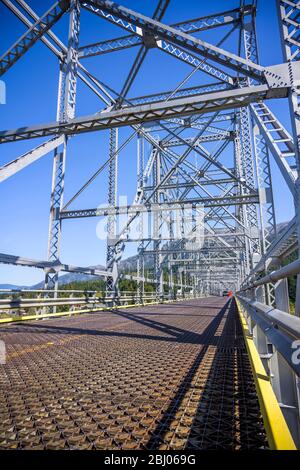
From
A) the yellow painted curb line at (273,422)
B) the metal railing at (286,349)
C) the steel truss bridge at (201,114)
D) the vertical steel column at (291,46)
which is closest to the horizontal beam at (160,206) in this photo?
the steel truss bridge at (201,114)

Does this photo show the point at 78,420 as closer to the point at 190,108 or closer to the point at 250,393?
the point at 250,393

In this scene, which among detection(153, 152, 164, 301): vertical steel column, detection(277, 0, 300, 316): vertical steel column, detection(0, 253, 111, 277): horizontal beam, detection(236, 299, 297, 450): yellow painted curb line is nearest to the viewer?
detection(236, 299, 297, 450): yellow painted curb line

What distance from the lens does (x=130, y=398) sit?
2119mm

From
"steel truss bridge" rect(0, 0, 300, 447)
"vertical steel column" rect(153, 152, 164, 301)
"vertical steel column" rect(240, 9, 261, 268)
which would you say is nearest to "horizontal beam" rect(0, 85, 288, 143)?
"steel truss bridge" rect(0, 0, 300, 447)

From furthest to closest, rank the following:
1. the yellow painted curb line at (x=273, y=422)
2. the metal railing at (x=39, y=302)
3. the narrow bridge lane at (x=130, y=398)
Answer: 1. the metal railing at (x=39, y=302)
2. the narrow bridge lane at (x=130, y=398)
3. the yellow painted curb line at (x=273, y=422)

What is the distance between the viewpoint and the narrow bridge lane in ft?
5.04

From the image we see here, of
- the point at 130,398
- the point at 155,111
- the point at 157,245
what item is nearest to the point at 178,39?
the point at 155,111

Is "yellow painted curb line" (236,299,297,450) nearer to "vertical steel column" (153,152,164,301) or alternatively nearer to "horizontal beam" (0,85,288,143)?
"horizontal beam" (0,85,288,143)

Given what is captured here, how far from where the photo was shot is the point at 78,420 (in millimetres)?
1775

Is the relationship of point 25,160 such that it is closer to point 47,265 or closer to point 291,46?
point 47,265

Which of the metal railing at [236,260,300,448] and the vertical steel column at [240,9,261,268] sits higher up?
the vertical steel column at [240,9,261,268]

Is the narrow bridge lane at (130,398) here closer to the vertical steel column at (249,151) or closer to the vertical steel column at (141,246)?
the vertical steel column at (249,151)

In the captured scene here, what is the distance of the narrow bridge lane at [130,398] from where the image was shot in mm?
1537

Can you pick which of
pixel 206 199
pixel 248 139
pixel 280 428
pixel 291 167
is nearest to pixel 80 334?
pixel 280 428
